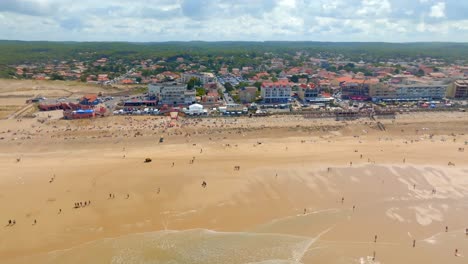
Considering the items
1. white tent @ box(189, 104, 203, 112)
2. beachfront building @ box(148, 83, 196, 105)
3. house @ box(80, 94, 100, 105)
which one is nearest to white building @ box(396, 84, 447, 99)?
white tent @ box(189, 104, 203, 112)

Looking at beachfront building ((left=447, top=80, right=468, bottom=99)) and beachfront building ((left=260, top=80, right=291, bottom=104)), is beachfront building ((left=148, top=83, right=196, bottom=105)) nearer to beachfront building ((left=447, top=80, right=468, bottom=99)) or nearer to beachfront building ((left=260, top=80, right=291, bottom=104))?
beachfront building ((left=260, top=80, right=291, bottom=104))

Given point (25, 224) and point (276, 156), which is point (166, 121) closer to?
point (276, 156)

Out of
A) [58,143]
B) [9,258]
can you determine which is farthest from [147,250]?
[58,143]

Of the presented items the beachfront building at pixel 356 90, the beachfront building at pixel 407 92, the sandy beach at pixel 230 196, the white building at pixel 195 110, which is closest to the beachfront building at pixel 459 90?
the beachfront building at pixel 407 92

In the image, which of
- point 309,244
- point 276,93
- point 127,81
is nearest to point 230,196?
point 309,244

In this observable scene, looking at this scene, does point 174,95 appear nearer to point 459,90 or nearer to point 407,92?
point 407,92

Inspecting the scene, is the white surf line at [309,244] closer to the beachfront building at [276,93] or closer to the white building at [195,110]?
the white building at [195,110]
